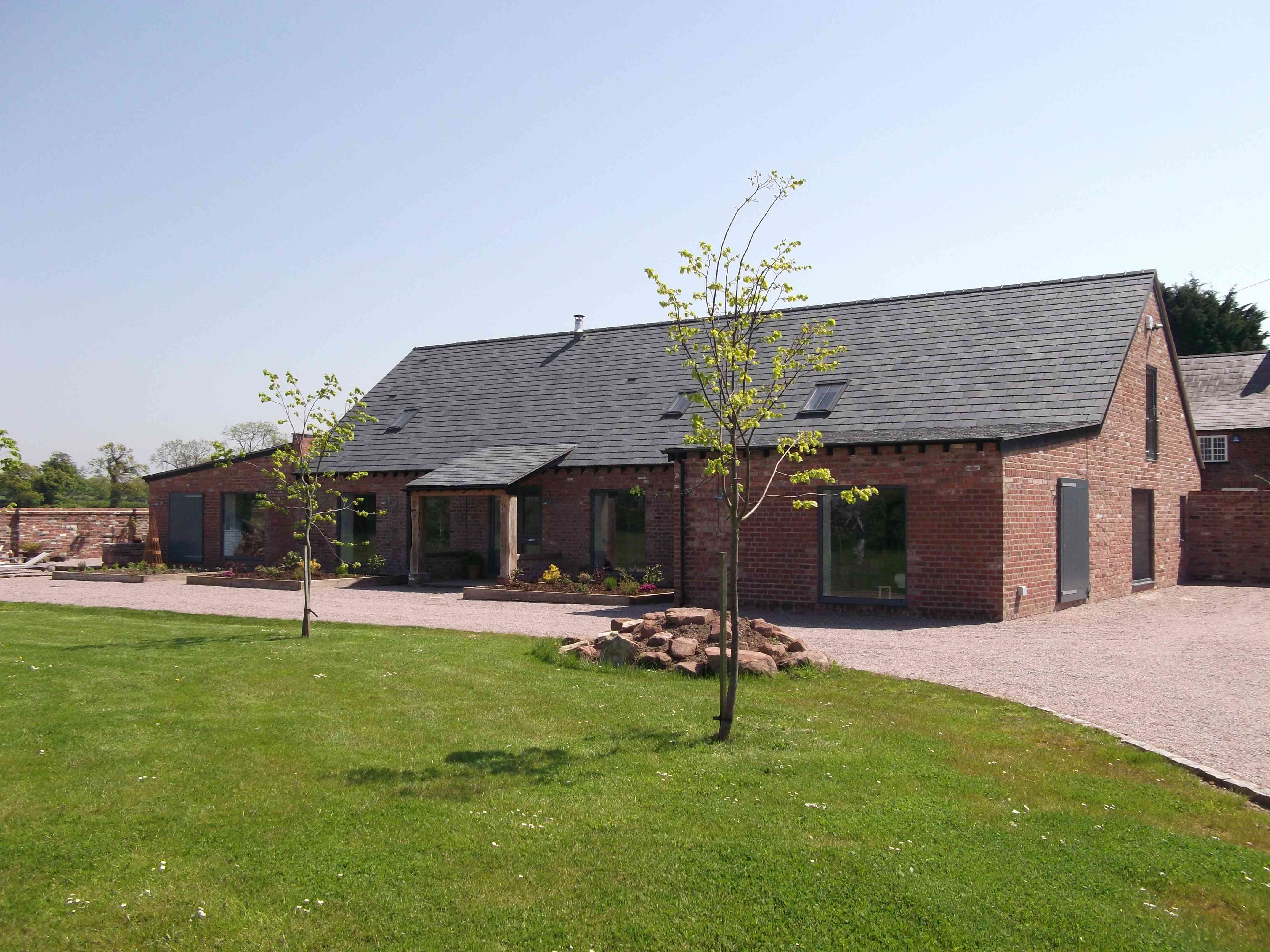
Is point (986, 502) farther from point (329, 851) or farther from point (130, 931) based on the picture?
point (130, 931)

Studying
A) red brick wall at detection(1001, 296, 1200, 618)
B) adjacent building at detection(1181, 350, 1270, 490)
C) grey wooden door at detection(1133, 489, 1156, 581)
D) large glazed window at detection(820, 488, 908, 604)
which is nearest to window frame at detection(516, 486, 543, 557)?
large glazed window at detection(820, 488, 908, 604)

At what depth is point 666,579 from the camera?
69.5 feet

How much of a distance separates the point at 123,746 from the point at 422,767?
2213 millimetres

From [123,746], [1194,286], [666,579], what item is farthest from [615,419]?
[1194,286]

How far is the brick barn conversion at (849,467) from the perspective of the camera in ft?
55.3

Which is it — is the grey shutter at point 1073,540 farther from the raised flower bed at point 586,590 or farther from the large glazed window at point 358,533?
the large glazed window at point 358,533

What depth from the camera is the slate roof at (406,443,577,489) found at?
878 inches

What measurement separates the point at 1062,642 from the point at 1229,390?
22.6m

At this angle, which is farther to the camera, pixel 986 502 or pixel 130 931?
pixel 986 502

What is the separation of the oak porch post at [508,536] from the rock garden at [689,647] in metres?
9.61

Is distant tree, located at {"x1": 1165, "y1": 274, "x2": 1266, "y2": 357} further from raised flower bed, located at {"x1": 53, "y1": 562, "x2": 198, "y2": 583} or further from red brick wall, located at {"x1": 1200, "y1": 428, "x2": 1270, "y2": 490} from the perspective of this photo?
raised flower bed, located at {"x1": 53, "y1": 562, "x2": 198, "y2": 583}

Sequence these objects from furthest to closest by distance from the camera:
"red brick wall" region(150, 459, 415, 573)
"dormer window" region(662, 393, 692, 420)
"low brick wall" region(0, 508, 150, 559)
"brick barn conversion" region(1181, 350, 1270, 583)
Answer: "low brick wall" region(0, 508, 150, 559), "red brick wall" region(150, 459, 415, 573), "brick barn conversion" region(1181, 350, 1270, 583), "dormer window" region(662, 393, 692, 420)

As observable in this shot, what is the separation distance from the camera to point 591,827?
5.94 metres

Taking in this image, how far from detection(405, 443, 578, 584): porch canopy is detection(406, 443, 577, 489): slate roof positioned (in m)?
0.02
